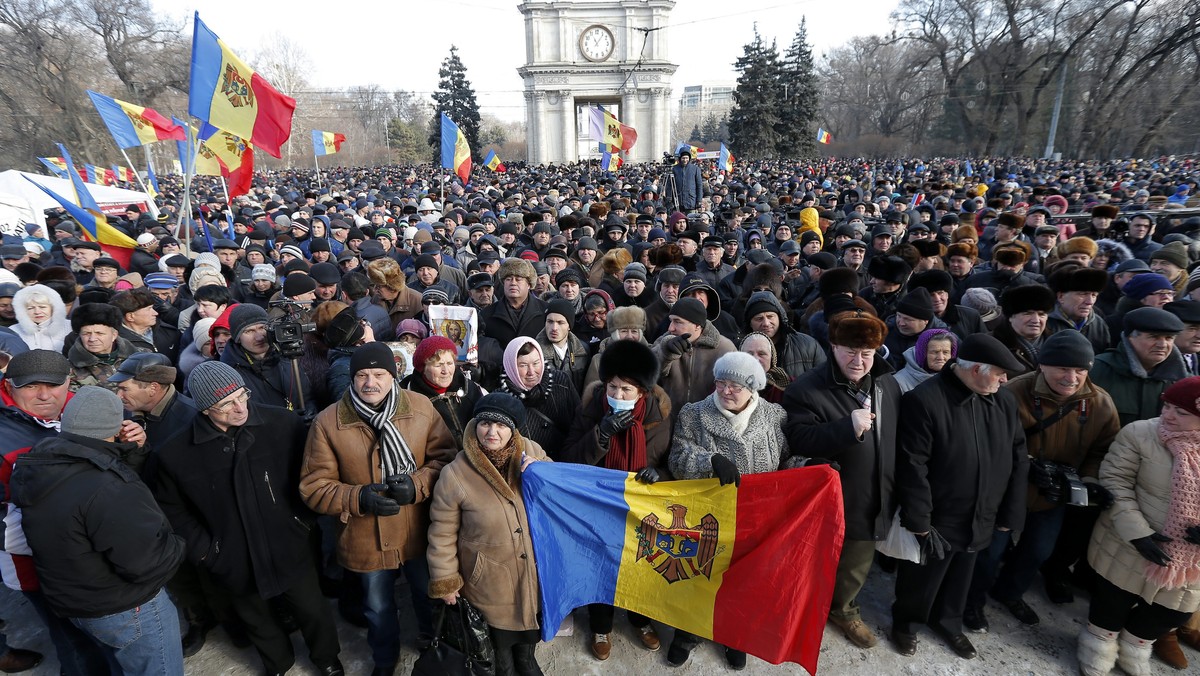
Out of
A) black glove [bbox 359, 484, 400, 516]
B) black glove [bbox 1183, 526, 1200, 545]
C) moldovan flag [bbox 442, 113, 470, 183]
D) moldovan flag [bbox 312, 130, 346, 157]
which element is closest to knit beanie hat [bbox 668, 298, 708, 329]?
black glove [bbox 359, 484, 400, 516]

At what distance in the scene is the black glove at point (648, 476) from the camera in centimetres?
305

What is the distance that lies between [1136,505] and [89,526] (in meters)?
5.00

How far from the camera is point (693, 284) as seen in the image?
15.1 ft

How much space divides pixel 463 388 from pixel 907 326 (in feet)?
10.9

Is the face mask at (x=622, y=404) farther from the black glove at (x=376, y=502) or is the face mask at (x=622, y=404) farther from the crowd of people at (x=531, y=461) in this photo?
the black glove at (x=376, y=502)

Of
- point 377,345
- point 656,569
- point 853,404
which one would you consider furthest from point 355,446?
point 853,404

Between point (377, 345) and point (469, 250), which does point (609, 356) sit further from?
point (469, 250)

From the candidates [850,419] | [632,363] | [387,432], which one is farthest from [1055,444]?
[387,432]

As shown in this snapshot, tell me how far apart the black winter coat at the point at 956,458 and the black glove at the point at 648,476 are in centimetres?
141

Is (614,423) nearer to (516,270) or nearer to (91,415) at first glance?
(91,415)

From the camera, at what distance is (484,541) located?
288 centimetres

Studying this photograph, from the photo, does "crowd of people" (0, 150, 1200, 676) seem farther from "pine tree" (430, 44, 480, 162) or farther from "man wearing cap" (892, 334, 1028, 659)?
"pine tree" (430, 44, 480, 162)

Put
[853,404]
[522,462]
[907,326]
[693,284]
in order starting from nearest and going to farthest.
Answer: [522,462]
[853,404]
[907,326]
[693,284]

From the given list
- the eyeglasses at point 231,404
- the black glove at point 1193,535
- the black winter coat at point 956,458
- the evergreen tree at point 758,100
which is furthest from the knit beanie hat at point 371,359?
the evergreen tree at point 758,100
